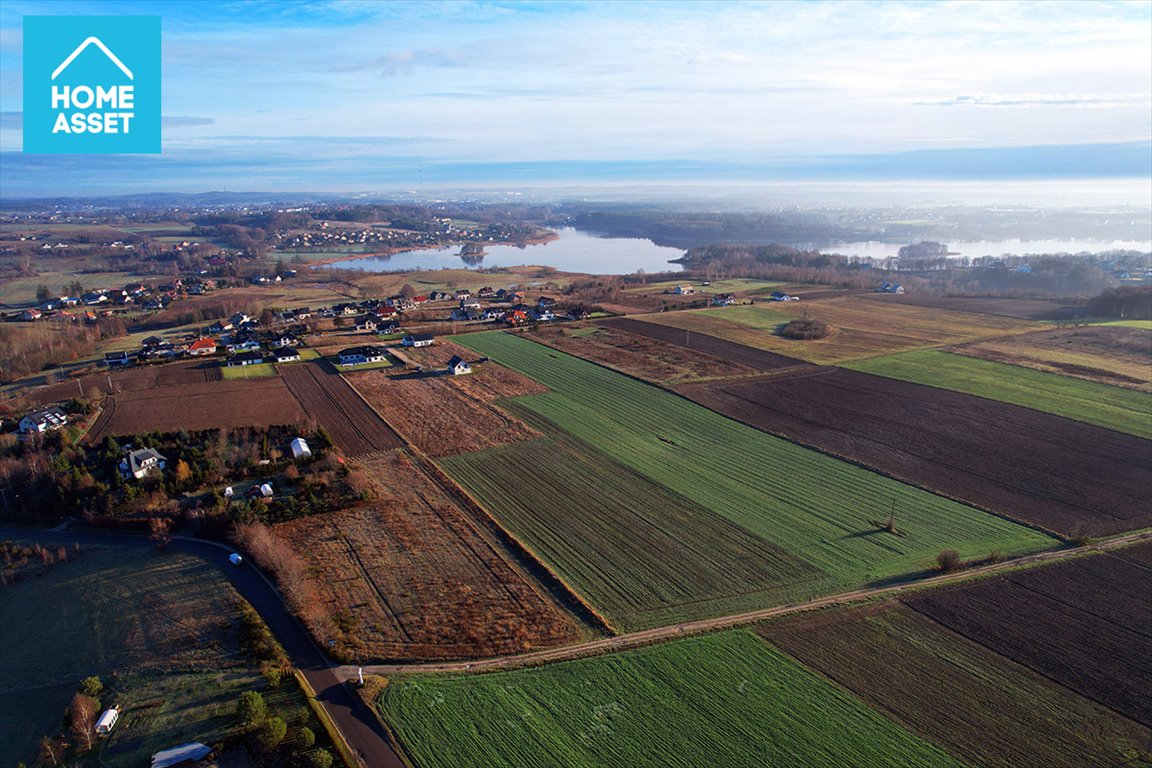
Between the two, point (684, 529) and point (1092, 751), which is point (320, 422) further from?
point (1092, 751)

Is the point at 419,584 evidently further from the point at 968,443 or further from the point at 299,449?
the point at 968,443

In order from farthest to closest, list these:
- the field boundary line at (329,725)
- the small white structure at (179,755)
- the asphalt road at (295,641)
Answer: the asphalt road at (295,641)
the field boundary line at (329,725)
the small white structure at (179,755)

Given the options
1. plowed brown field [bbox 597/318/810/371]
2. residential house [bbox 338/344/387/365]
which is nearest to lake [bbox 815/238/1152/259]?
Answer: plowed brown field [bbox 597/318/810/371]

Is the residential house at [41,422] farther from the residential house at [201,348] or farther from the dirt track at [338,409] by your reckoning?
the residential house at [201,348]

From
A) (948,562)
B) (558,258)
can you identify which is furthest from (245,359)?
(558,258)

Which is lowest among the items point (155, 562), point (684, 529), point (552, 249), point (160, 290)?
point (155, 562)

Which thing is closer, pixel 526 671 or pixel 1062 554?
pixel 526 671

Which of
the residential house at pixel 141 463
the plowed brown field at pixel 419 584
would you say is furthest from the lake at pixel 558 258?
the plowed brown field at pixel 419 584

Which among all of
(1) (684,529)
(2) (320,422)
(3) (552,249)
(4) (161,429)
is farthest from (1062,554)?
(3) (552,249)
